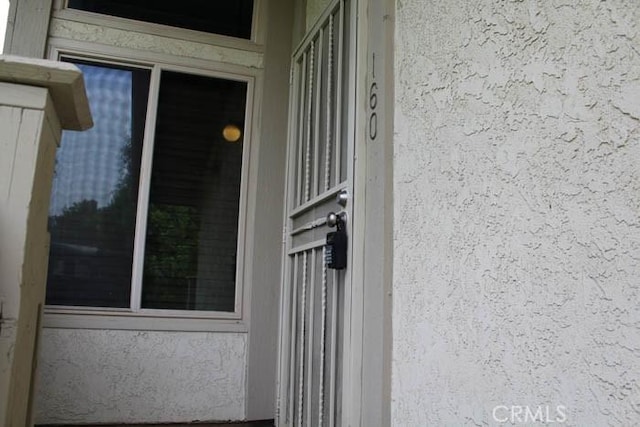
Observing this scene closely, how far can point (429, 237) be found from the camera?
1.43 meters

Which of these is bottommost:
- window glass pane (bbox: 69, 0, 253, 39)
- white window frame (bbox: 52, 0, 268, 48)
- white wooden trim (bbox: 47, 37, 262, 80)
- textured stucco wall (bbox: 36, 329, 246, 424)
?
textured stucco wall (bbox: 36, 329, 246, 424)

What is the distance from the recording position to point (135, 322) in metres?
2.70

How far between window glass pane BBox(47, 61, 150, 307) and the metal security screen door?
87cm

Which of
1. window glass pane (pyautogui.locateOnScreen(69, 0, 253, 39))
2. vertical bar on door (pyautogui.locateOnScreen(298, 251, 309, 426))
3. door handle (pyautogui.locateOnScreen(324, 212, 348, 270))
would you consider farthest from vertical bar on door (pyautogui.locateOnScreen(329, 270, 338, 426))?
window glass pane (pyautogui.locateOnScreen(69, 0, 253, 39))

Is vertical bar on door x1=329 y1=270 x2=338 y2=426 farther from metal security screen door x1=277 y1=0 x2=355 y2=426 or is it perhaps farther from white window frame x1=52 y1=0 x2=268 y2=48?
white window frame x1=52 y1=0 x2=268 y2=48

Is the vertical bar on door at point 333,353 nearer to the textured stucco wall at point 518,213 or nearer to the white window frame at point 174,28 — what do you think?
the textured stucco wall at point 518,213

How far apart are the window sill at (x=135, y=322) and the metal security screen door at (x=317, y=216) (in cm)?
33

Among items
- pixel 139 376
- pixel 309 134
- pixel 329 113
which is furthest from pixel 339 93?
pixel 139 376

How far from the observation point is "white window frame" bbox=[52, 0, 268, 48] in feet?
9.48

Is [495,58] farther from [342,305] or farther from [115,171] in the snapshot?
[115,171]

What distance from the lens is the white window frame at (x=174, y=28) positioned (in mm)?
2891

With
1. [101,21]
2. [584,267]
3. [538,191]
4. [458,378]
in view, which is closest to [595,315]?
[584,267]

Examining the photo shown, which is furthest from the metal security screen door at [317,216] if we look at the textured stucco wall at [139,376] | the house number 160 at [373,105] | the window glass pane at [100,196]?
the window glass pane at [100,196]

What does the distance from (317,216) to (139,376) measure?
127cm
